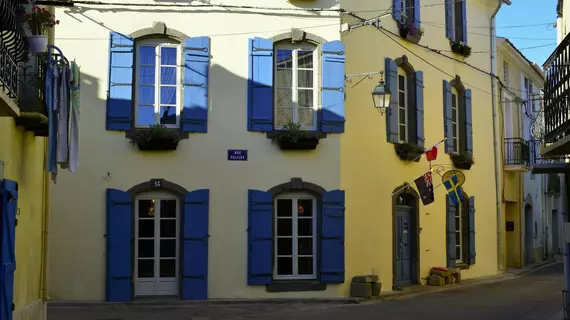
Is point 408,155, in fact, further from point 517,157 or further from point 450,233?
point 517,157

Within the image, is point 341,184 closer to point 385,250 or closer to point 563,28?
point 385,250

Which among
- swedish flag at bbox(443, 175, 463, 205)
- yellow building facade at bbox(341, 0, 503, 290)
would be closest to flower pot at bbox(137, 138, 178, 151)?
yellow building facade at bbox(341, 0, 503, 290)

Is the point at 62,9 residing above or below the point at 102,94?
above

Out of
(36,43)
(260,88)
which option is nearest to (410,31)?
(260,88)

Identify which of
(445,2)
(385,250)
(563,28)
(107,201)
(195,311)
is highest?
(445,2)

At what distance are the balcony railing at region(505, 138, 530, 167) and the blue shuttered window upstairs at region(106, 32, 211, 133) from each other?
42.0ft

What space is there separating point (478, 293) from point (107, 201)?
8644 mm

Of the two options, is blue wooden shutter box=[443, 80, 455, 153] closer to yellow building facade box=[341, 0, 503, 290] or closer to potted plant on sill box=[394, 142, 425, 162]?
yellow building facade box=[341, 0, 503, 290]

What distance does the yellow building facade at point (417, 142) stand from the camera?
16.1 meters

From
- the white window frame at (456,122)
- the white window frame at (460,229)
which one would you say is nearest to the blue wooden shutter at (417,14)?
the white window frame at (456,122)

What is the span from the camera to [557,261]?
30891mm

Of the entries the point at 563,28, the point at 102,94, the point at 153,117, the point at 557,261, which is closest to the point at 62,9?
the point at 102,94

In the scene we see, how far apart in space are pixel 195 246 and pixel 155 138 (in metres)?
2.27

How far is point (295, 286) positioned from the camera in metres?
15.1
